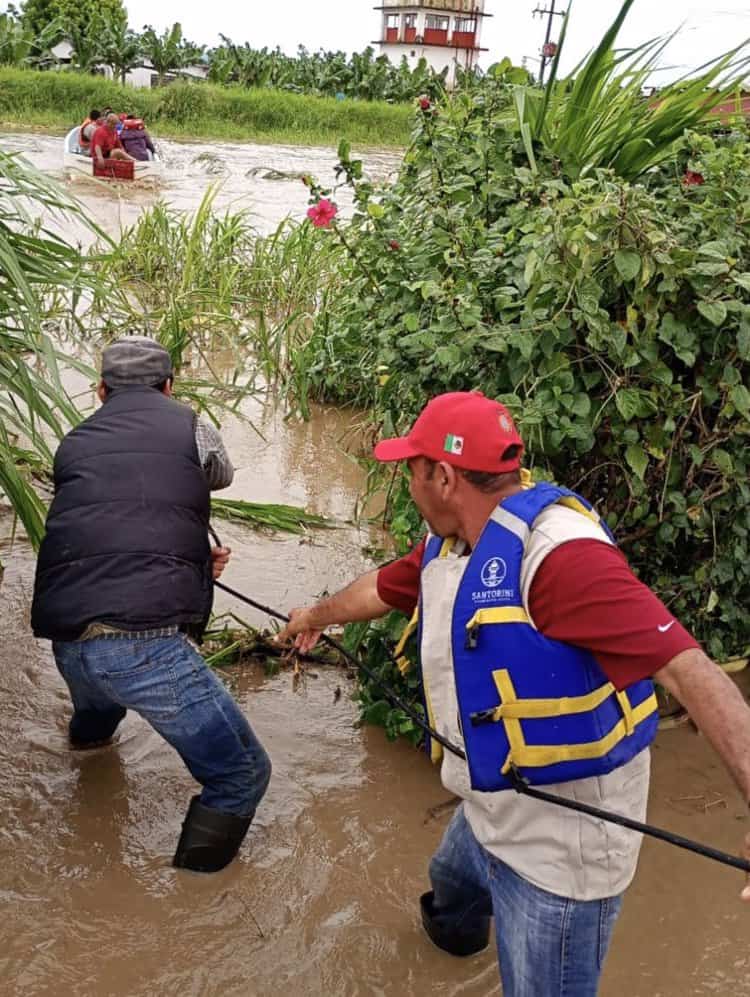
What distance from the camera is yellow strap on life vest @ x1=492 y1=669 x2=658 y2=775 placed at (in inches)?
83.2

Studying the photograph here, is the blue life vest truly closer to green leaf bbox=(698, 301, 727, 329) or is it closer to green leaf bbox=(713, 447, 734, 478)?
green leaf bbox=(698, 301, 727, 329)

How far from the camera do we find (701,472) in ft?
11.8

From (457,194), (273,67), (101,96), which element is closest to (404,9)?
(273,67)

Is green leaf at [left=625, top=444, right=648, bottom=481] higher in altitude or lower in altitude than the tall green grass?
higher

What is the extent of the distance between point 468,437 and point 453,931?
1512 mm

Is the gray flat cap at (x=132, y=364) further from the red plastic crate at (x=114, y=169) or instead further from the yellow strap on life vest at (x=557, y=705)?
the red plastic crate at (x=114, y=169)

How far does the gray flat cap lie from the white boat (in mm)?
14696

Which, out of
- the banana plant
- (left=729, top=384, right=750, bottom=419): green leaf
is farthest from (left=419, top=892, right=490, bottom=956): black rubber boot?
the banana plant

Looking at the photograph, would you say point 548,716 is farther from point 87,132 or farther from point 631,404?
point 87,132

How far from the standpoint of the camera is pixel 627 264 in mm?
3207

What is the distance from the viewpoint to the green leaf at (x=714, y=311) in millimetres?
3203

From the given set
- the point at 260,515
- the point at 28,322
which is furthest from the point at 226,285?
the point at 28,322

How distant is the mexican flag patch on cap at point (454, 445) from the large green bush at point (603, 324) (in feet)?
3.49

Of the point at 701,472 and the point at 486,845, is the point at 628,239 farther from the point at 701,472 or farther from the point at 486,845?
the point at 486,845
